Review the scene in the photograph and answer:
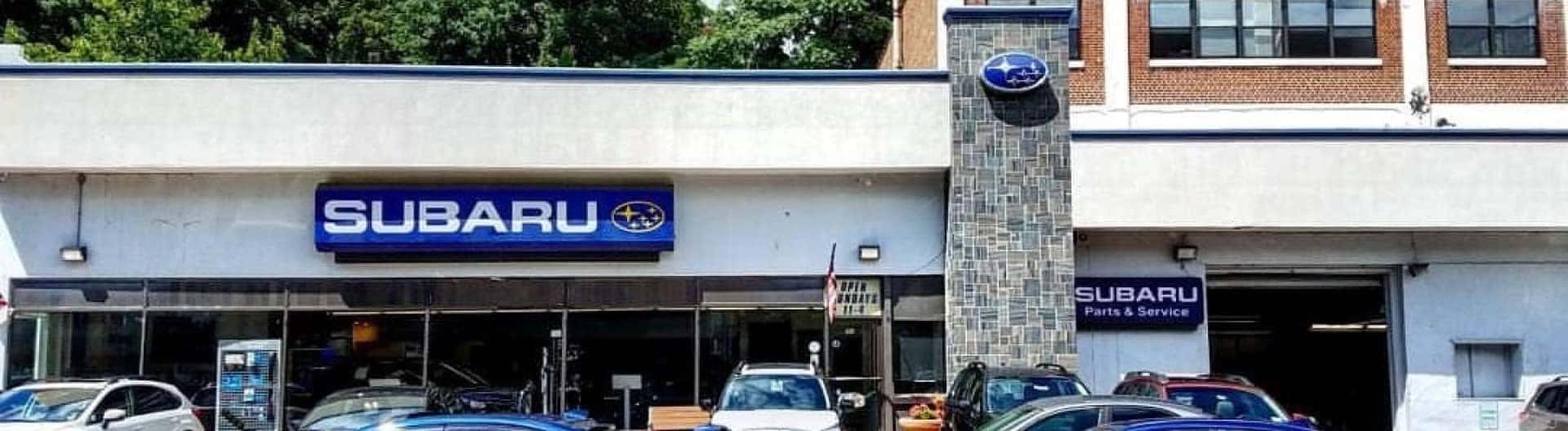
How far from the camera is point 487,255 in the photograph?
23734 mm

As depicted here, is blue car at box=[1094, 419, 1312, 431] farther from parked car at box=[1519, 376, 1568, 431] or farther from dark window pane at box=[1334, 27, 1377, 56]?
dark window pane at box=[1334, 27, 1377, 56]

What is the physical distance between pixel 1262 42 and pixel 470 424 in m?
22.0

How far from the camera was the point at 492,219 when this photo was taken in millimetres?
23578

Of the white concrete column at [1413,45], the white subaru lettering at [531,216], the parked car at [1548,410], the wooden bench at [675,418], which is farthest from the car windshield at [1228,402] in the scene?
the white concrete column at [1413,45]

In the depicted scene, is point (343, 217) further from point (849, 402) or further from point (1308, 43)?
point (1308, 43)

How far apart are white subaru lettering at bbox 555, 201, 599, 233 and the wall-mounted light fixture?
4190mm

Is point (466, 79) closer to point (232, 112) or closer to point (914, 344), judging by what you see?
point (232, 112)

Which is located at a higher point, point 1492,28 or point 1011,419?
point 1492,28

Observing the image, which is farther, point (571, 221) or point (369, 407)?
point (571, 221)

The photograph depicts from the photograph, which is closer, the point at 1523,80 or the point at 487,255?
the point at 487,255

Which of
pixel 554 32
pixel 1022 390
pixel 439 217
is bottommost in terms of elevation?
pixel 1022 390

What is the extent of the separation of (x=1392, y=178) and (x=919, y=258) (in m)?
7.48

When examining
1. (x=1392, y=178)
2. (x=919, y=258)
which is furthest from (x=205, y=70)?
(x=1392, y=178)

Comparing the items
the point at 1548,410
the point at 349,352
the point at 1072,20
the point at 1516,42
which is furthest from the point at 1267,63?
the point at 349,352
